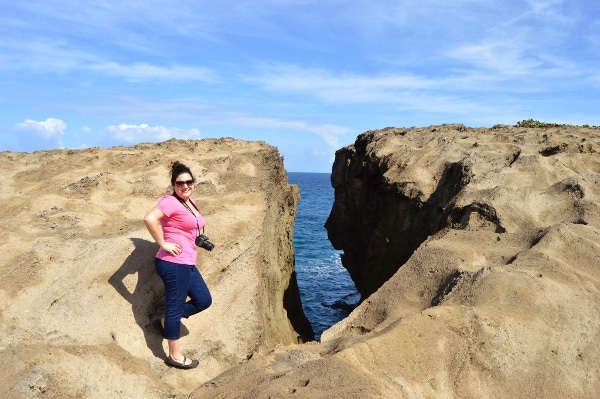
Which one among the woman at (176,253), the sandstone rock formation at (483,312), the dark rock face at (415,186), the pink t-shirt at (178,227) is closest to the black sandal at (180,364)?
the woman at (176,253)

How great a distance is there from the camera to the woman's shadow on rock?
559 centimetres

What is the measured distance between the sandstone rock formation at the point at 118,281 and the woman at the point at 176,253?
1.24 ft

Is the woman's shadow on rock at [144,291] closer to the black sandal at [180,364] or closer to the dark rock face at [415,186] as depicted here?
the black sandal at [180,364]

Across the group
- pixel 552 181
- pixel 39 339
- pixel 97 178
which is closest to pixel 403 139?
pixel 552 181

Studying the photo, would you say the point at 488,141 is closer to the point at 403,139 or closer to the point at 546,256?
the point at 403,139

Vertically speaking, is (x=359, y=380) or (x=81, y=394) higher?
(x=359, y=380)

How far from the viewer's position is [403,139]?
14.0 metres

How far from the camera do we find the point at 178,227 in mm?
5238

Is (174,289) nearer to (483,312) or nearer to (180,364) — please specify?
(180,364)

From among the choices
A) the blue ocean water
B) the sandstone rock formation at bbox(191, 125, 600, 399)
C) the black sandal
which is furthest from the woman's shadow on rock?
the blue ocean water

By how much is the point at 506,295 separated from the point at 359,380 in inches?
76.2

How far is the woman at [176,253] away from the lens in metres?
5.13

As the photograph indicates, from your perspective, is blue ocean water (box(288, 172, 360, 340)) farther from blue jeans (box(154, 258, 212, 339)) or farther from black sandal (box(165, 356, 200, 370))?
blue jeans (box(154, 258, 212, 339))

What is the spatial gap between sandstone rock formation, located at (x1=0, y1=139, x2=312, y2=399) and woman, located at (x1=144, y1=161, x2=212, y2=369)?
0.38 m
